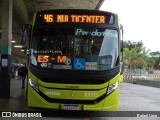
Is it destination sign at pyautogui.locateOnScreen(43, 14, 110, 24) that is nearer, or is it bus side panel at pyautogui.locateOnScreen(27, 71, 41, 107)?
bus side panel at pyautogui.locateOnScreen(27, 71, 41, 107)

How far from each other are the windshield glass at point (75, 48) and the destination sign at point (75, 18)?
25cm

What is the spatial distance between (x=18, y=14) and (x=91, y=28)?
1442cm

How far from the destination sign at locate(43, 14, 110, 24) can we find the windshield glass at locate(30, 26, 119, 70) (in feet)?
0.82

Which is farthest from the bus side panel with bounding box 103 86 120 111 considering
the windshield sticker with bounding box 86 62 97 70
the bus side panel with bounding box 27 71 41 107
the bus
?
the bus side panel with bounding box 27 71 41 107

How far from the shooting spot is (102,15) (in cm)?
1062

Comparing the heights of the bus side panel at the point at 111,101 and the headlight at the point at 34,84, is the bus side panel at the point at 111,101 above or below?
below

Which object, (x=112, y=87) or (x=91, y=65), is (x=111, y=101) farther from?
(x=91, y=65)

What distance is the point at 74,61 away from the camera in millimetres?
10094

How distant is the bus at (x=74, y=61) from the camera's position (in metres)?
9.88

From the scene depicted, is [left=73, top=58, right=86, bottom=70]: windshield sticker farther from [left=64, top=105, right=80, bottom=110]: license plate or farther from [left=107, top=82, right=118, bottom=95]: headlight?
[left=64, top=105, right=80, bottom=110]: license plate

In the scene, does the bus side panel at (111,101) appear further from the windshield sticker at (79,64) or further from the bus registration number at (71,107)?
the windshield sticker at (79,64)

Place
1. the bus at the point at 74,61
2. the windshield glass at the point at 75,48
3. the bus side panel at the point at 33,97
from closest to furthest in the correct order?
the bus at the point at 74,61
the bus side panel at the point at 33,97
the windshield glass at the point at 75,48

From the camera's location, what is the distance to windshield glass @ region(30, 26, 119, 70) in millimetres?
10109

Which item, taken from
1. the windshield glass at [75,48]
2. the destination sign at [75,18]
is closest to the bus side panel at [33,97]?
the windshield glass at [75,48]
